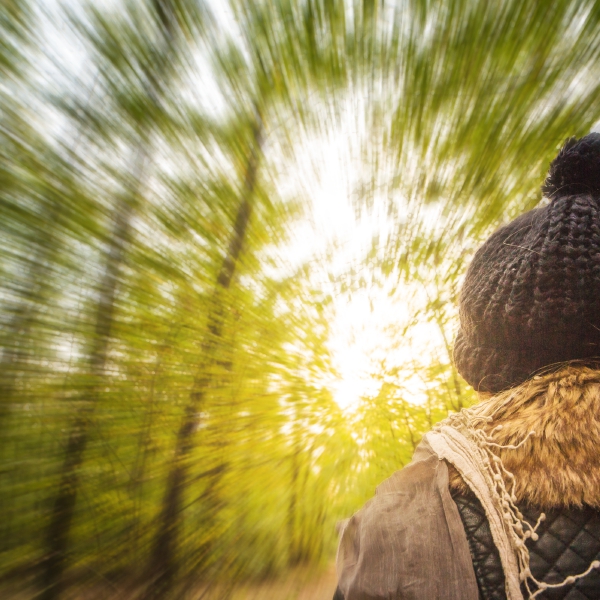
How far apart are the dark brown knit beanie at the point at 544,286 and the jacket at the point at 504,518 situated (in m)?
0.06

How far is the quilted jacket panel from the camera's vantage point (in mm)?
381

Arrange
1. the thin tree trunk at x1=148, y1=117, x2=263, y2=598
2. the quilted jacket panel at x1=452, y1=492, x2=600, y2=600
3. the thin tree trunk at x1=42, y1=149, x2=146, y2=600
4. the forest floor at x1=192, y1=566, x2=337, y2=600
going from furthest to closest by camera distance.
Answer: the forest floor at x1=192, y1=566, x2=337, y2=600
the thin tree trunk at x1=148, y1=117, x2=263, y2=598
the thin tree trunk at x1=42, y1=149, x2=146, y2=600
the quilted jacket panel at x1=452, y1=492, x2=600, y2=600

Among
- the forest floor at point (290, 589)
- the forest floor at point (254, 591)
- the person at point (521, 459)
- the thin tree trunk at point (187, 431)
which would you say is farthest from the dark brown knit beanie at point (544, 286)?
the forest floor at point (290, 589)

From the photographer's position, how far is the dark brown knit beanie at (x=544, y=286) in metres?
0.50

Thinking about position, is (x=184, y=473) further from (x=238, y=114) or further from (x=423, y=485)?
(x=238, y=114)

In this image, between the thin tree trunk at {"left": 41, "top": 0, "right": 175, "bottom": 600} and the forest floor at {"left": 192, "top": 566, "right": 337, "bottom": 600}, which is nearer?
the thin tree trunk at {"left": 41, "top": 0, "right": 175, "bottom": 600}

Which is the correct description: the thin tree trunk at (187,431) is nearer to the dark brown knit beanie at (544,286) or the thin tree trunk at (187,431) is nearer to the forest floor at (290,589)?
the forest floor at (290,589)

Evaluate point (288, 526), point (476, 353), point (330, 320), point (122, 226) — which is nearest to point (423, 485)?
point (476, 353)

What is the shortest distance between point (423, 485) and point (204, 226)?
0.92 meters

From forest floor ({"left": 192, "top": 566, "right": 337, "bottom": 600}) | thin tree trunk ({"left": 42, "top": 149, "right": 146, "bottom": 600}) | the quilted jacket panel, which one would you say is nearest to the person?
the quilted jacket panel

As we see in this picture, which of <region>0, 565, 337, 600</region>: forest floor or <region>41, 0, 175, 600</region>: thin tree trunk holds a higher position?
<region>41, 0, 175, 600</region>: thin tree trunk

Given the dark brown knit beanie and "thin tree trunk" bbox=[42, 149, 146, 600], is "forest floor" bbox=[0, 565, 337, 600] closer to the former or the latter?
"thin tree trunk" bbox=[42, 149, 146, 600]

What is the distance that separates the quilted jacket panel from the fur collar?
17mm

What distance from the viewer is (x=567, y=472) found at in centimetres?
41
